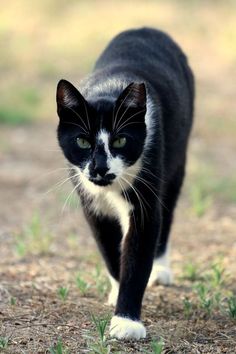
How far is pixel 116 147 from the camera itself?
3.52 meters

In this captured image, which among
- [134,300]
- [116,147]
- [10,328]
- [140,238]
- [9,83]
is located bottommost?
[10,328]

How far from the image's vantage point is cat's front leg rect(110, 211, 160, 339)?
363 centimetres

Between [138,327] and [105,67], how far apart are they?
1.50m

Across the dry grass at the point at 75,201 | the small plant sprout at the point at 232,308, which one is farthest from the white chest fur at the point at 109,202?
the small plant sprout at the point at 232,308

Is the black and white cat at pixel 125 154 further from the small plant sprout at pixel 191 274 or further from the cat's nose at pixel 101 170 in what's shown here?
the small plant sprout at pixel 191 274

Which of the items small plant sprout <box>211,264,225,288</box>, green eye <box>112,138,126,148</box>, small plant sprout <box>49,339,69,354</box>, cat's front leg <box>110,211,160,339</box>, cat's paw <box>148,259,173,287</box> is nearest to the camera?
small plant sprout <box>49,339,69,354</box>

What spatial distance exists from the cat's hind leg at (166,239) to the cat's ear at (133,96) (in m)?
1.16

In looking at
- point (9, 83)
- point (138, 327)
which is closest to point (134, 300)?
point (138, 327)

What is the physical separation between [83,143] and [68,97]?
21cm

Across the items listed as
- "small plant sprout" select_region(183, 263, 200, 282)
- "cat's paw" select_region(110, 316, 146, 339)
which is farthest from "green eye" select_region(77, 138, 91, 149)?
"small plant sprout" select_region(183, 263, 200, 282)

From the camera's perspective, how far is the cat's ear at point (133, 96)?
3502 millimetres

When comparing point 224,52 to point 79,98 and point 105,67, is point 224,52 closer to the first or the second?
point 105,67

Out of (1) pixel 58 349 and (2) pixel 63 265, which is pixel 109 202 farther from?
(2) pixel 63 265

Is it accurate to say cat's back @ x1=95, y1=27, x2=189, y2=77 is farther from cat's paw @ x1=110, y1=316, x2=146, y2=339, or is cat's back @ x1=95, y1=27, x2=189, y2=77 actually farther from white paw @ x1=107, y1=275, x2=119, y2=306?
cat's paw @ x1=110, y1=316, x2=146, y2=339
